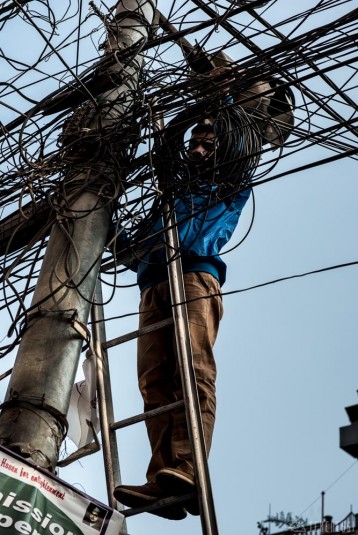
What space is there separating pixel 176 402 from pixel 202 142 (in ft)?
5.39

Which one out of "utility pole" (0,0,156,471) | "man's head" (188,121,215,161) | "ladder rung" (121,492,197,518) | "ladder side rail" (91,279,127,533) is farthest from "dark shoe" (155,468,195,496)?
"man's head" (188,121,215,161)

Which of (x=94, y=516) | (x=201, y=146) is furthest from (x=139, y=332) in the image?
(x=94, y=516)

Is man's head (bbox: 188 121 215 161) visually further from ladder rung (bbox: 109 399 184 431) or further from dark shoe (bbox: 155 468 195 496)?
dark shoe (bbox: 155 468 195 496)

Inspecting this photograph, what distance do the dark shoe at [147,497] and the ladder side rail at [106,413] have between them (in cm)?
16

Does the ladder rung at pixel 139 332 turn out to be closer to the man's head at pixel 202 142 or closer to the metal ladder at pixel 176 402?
the metal ladder at pixel 176 402

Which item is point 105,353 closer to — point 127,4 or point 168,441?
point 168,441

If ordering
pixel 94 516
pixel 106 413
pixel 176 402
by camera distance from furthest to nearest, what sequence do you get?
pixel 106 413 → pixel 176 402 → pixel 94 516

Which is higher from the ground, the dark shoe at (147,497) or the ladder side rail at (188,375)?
the ladder side rail at (188,375)

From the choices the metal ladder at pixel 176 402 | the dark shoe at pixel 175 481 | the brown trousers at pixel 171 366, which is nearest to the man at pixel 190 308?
the brown trousers at pixel 171 366

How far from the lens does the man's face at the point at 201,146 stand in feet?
20.0

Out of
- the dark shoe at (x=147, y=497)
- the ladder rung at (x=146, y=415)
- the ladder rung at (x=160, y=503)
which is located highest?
the ladder rung at (x=146, y=415)

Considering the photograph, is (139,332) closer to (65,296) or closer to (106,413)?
(106,413)

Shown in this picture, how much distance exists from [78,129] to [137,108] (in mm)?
342

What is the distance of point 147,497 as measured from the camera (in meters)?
5.19
